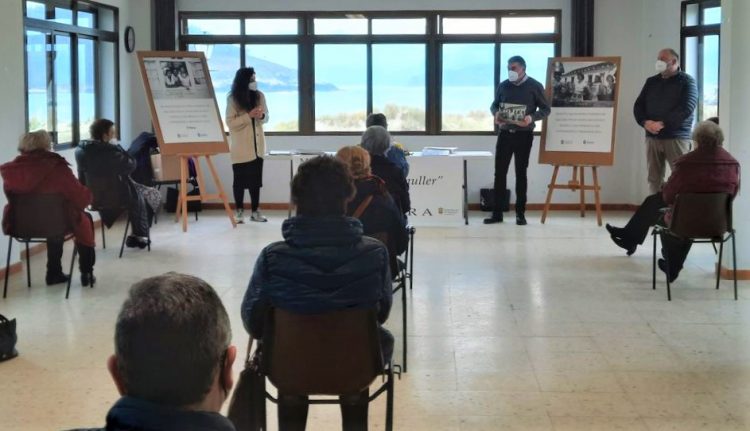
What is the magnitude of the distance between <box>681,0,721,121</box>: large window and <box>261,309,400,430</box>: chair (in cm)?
808

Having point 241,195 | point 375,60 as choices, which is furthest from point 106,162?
point 375,60

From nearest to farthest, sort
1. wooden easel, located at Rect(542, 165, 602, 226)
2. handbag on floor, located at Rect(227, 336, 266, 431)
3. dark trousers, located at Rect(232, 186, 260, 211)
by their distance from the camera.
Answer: handbag on floor, located at Rect(227, 336, 266, 431)
wooden easel, located at Rect(542, 165, 602, 226)
dark trousers, located at Rect(232, 186, 260, 211)

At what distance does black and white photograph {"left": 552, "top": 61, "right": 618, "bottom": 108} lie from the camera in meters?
10.8

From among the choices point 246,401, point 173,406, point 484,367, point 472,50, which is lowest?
point 484,367

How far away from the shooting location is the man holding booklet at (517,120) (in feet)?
35.1

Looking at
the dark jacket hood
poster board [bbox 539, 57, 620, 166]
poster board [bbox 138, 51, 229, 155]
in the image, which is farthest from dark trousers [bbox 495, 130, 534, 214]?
the dark jacket hood

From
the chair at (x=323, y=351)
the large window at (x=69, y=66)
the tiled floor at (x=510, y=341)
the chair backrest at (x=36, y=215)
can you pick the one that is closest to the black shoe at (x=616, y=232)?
the tiled floor at (x=510, y=341)

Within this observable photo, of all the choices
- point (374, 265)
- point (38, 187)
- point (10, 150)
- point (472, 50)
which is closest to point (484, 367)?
point (374, 265)

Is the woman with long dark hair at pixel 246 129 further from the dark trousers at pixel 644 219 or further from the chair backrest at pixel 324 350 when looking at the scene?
the chair backrest at pixel 324 350

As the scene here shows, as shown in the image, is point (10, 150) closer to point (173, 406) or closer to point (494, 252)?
point (494, 252)

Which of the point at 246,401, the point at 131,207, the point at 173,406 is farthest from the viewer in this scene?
the point at 131,207

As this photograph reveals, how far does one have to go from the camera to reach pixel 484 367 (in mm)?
5227

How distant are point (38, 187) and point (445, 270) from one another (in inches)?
123

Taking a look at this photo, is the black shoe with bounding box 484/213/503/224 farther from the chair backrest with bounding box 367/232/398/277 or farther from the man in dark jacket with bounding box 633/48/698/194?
the chair backrest with bounding box 367/232/398/277
